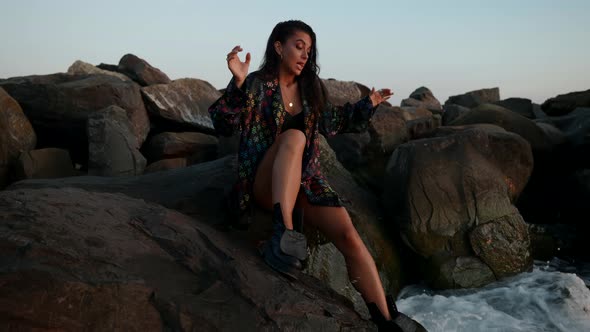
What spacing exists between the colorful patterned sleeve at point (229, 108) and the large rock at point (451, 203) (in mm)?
2754

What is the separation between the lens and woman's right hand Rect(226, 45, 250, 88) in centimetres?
340

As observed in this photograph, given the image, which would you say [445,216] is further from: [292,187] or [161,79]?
[161,79]

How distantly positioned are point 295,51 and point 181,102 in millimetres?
6440

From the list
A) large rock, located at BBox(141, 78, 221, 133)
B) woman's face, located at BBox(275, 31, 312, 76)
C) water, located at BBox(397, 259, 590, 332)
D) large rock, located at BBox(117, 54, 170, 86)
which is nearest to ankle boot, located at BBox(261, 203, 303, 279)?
woman's face, located at BBox(275, 31, 312, 76)

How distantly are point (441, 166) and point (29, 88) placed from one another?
6.34m

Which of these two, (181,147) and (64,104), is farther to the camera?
(181,147)

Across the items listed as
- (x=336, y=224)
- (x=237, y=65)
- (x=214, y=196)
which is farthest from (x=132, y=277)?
(x=214, y=196)

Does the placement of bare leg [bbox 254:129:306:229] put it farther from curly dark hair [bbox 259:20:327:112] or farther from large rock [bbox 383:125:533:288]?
large rock [bbox 383:125:533:288]

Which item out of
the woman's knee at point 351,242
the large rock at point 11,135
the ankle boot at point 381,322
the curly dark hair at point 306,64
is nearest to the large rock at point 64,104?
the large rock at point 11,135

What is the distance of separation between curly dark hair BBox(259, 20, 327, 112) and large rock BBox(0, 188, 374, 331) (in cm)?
119

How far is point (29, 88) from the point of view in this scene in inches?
326

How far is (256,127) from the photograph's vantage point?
3.61 meters

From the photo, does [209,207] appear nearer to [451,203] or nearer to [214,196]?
[214,196]

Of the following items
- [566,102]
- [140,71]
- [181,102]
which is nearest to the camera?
[181,102]
